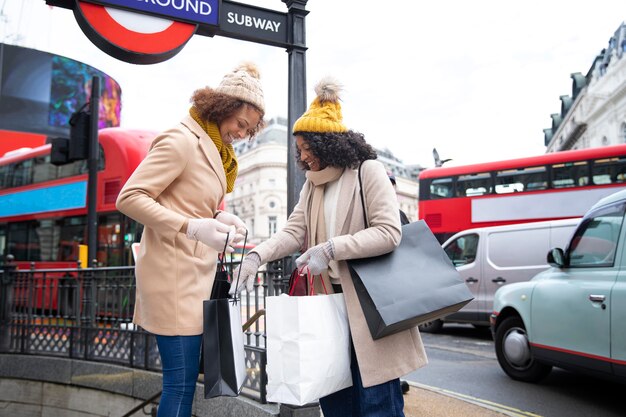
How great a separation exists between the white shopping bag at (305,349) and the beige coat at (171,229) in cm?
41

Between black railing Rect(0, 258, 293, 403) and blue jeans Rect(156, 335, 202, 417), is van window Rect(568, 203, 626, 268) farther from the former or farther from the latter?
blue jeans Rect(156, 335, 202, 417)

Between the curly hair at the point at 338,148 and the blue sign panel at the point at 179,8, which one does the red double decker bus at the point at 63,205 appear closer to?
the blue sign panel at the point at 179,8

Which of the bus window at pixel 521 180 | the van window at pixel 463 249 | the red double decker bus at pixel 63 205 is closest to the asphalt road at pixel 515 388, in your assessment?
the van window at pixel 463 249

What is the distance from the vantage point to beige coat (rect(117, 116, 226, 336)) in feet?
6.42

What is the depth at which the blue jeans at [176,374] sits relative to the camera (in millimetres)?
2010

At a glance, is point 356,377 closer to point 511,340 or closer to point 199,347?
point 199,347

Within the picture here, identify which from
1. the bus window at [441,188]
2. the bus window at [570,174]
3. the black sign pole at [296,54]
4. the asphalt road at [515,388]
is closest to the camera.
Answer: the black sign pole at [296,54]

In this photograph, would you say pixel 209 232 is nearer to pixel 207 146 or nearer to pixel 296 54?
pixel 207 146

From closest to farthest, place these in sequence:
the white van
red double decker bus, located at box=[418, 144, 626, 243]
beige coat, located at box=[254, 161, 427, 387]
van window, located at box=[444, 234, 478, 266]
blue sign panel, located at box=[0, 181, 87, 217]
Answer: beige coat, located at box=[254, 161, 427, 387] < the white van < van window, located at box=[444, 234, 478, 266] < blue sign panel, located at box=[0, 181, 87, 217] < red double decker bus, located at box=[418, 144, 626, 243]

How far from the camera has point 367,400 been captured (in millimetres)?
1958

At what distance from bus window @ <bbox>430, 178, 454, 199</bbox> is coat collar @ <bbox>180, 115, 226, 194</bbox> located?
46.6ft

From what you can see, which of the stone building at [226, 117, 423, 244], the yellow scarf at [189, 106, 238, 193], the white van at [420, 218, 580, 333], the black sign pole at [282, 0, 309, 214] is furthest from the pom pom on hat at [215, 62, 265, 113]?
the stone building at [226, 117, 423, 244]

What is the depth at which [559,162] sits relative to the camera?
14.1m

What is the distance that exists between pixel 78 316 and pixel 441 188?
40.2 ft
